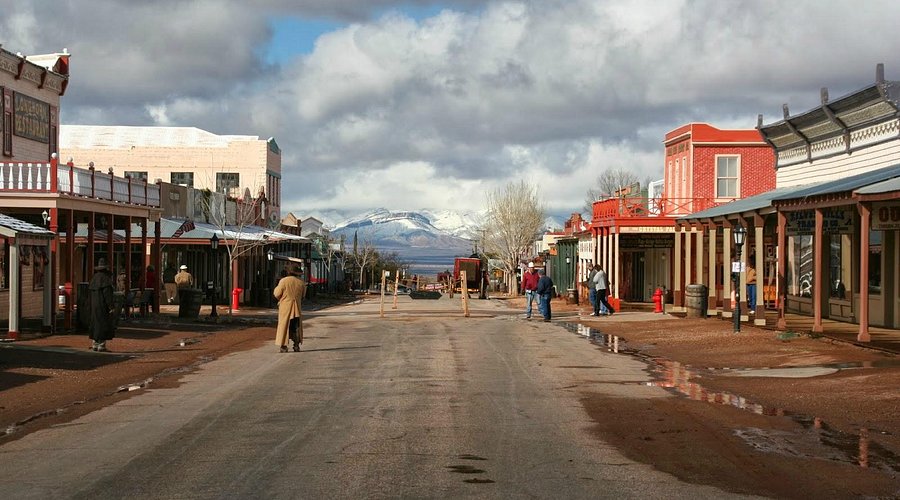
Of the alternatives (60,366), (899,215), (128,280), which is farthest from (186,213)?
(899,215)

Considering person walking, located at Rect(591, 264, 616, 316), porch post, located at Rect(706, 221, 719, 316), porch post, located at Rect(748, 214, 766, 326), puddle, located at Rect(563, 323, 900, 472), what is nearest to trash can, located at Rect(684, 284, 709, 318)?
porch post, located at Rect(706, 221, 719, 316)

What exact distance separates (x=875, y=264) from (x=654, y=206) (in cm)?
1881

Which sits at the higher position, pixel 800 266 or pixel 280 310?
pixel 800 266

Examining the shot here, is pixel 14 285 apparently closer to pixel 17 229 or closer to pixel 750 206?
pixel 17 229

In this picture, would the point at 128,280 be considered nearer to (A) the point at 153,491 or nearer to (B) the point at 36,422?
(B) the point at 36,422

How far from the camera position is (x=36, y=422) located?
12.9 meters

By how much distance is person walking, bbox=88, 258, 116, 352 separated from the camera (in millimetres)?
21812

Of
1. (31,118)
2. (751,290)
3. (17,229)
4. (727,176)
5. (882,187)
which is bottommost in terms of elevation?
(751,290)

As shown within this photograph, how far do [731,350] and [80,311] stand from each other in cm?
1483

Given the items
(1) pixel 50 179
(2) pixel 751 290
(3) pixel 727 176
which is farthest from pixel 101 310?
(3) pixel 727 176

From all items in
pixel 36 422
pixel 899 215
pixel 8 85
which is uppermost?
pixel 8 85

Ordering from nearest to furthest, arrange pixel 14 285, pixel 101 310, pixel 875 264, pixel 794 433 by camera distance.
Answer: pixel 794 433 < pixel 101 310 < pixel 14 285 < pixel 875 264

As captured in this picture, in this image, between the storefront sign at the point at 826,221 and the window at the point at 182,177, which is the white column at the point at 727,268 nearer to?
the storefront sign at the point at 826,221

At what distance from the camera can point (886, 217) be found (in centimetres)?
2242
